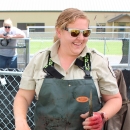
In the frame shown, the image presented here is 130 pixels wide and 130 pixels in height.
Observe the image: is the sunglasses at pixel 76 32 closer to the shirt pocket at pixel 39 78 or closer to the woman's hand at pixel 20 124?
the shirt pocket at pixel 39 78

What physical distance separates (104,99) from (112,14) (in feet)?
132

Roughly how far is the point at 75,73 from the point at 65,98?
0.54ft

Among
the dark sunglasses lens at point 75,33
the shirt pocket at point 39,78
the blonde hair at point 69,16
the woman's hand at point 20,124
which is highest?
the blonde hair at point 69,16

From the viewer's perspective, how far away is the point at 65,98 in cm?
173

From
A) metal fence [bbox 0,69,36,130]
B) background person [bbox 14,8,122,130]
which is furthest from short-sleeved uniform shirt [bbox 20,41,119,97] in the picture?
metal fence [bbox 0,69,36,130]

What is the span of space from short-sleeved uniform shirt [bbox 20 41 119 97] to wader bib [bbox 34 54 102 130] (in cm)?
3

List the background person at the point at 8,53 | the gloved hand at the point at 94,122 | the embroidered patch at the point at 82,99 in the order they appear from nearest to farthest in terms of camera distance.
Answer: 1. the gloved hand at the point at 94,122
2. the embroidered patch at the point at 82,99
3. the background person at the point at 8,53

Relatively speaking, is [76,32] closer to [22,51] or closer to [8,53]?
[8,53]

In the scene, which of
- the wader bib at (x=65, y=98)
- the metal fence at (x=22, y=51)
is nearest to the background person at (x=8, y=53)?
the metal fence at (x=22, y=51)

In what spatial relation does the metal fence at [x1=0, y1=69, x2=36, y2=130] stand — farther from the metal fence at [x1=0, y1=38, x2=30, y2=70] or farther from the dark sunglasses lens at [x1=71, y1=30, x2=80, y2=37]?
the metal fence at [x1=0, y1=38, x2=30, y2=70]

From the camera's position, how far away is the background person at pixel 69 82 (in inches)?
68.1

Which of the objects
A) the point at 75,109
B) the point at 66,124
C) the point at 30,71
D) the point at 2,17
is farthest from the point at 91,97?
the point at 2,17

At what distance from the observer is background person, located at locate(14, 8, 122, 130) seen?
1729 mm

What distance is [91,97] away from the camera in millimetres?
1641
